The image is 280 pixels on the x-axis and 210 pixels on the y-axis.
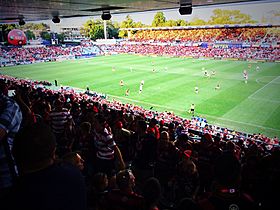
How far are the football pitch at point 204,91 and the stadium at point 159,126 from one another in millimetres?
117

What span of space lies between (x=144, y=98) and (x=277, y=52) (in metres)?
45.5

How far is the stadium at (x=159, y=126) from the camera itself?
2.65 metres

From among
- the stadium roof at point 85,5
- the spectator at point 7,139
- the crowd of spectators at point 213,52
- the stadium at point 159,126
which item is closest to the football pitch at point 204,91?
the stadium at point 159,126

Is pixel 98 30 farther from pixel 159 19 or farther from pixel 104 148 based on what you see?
pixel 104 148

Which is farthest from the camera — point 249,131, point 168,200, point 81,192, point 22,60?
point 22,60

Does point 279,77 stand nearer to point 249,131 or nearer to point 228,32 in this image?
point 249,131

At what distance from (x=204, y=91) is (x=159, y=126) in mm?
20926

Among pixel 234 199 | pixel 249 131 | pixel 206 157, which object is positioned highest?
pixel 234 199

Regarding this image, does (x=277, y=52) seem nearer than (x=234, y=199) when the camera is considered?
No

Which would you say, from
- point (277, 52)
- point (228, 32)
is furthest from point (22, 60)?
point (228, 32)

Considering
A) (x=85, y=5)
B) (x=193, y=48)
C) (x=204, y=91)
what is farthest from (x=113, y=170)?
(x=193, y=48)

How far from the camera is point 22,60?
190 feet

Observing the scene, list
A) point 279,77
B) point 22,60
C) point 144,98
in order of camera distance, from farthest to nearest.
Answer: point 22,60
point 279,77
point 144,98

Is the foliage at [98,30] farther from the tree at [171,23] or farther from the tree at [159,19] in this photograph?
the tree at [171,23]
